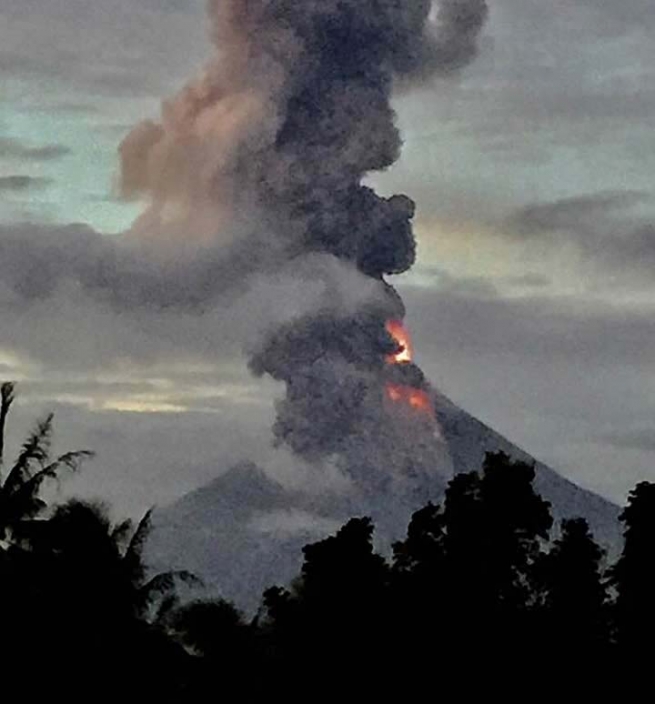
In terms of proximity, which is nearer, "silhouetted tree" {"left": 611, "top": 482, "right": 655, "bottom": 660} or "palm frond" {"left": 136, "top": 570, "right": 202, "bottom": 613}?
"palm frond" {"left": 136, "top": 570, "right": 202, "bottom": 613}

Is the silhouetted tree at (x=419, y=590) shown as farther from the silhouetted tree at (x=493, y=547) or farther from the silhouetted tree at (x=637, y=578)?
the silhouetted tree at (x=637, y=578)

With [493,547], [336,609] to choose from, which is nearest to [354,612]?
[336,609]

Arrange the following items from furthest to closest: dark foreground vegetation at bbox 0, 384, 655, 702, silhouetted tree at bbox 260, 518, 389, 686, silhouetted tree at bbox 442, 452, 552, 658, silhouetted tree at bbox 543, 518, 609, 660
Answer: silhouetted tree at bbox 442, 452, 552, 658 < silhouetted tree at bbox 543, 518, 609, 660 < silhouetted tree at bbox 260, 518, 389, 686 < dark foreground vegetation at bbox 0, 384, 655, 702

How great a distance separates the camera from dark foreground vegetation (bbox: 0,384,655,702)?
42.3 meters

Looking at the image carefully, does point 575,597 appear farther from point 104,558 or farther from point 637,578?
point 104,558

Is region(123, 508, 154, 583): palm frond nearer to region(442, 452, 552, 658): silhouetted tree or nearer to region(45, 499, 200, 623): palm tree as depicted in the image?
region(45, 499, 200, 623): palm tree

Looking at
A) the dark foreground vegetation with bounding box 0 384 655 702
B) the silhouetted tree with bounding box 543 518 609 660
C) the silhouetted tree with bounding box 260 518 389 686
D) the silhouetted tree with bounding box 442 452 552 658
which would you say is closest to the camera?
the dark foreground vegetation with bounding box 0 384 655 702

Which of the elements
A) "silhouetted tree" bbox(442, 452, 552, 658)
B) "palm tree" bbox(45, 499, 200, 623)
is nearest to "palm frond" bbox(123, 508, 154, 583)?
"palm tree" bbox(45, 499, 200, 623)

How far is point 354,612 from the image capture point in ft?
157

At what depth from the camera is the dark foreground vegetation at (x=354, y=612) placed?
139 ft

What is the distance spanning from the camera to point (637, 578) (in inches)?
1940

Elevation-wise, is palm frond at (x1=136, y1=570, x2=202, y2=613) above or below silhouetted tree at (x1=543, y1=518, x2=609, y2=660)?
below

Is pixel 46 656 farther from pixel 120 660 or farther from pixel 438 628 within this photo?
pixel 438 628

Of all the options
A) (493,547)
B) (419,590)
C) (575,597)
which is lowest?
(419,590)
